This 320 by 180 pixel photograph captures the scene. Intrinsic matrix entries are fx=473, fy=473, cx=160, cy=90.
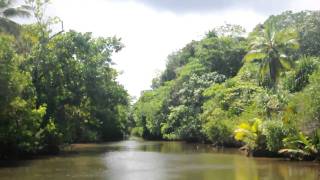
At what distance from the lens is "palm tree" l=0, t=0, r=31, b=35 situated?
3284 cm

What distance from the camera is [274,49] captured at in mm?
42219

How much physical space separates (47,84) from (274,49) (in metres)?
20.3

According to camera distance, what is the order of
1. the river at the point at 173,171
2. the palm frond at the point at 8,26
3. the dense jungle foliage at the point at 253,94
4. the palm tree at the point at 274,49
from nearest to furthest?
1. the river at the point at 173,171
2. the dense jungle foliage at the point at 253,94
3. the palm frond at the point at 8,26
4. the palm tree at the point at 274,49

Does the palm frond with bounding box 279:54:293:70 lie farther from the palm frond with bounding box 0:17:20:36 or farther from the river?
the palm frond with bounding box 0:17:20:36

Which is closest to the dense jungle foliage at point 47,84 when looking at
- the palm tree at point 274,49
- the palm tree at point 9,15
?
the palm tree at point 9,15

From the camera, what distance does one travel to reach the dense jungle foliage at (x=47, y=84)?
3166cm

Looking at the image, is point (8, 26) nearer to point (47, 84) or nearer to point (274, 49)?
point (47, 84)

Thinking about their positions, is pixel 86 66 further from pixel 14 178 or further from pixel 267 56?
pixel 14 178

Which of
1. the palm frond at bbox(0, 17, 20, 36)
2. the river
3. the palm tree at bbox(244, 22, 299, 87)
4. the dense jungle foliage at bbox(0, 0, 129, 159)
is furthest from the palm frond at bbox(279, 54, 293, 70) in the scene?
the palm frond at bbox(0, 17, 20, 36)

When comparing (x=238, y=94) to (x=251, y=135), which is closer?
(x=251, y=135)

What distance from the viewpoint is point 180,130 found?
2356 inches

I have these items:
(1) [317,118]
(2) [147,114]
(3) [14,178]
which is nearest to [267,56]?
(1) [317,118]

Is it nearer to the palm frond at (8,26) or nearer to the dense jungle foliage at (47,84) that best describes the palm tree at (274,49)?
the dense jungle foliage at (47,84)

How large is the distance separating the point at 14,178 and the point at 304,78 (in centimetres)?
2456
